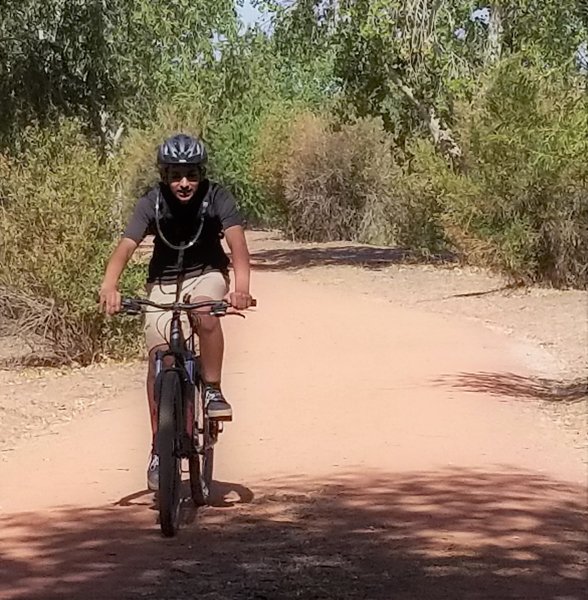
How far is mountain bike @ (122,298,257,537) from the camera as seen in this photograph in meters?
6.41

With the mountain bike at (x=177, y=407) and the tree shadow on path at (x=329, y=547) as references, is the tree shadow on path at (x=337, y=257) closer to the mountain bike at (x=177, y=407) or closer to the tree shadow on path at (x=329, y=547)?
the tree shadow on path at (x=329, y=547)

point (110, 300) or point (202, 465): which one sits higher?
point (110, 300)

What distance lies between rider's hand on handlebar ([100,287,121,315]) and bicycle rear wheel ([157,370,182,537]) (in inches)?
15.7

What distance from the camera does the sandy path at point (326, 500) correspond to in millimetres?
5664

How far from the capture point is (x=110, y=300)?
664 cm

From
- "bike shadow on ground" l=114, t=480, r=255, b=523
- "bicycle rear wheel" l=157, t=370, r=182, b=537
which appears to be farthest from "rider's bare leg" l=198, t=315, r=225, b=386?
"bike shadow on ground" l=114, t=480, r=255, b=523

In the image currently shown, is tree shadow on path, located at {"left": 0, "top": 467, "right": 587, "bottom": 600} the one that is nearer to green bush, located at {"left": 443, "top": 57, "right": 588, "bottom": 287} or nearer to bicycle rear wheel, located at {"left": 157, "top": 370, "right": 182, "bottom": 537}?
bicycle rear wheel, located at {"left": 157, "top": 370, "right": 182, "bottom": 537}

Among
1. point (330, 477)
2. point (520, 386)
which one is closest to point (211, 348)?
point (330, 477)

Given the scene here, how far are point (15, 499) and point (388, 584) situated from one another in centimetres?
287

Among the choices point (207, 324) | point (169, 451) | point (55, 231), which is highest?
point (55, 231)

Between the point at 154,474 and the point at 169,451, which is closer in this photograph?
the point at 169,451

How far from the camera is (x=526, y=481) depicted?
26.7 feet

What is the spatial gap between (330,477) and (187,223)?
6.60ft

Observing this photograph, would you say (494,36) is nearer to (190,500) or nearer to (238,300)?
(190,500)
